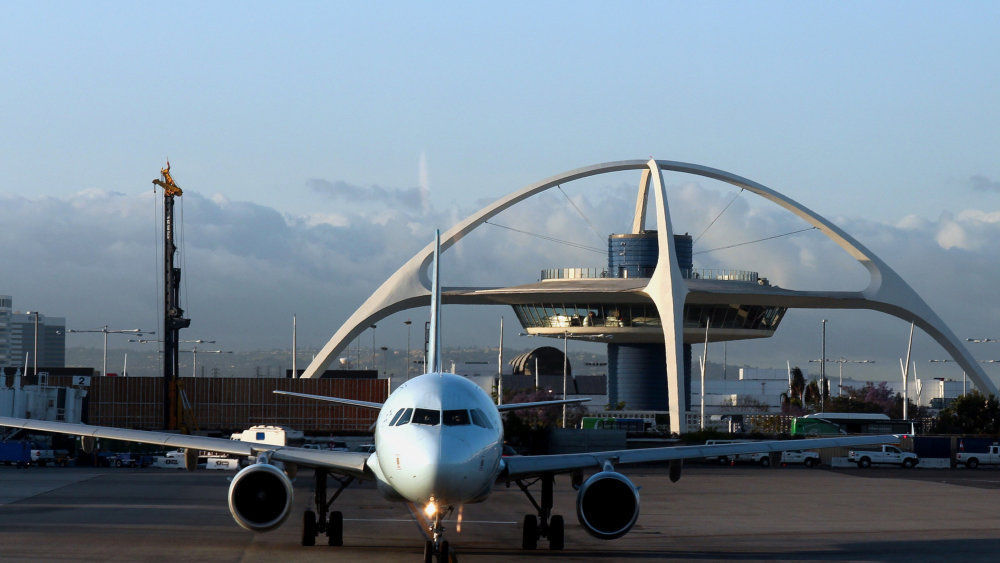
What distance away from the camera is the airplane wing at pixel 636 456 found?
23.0 metres

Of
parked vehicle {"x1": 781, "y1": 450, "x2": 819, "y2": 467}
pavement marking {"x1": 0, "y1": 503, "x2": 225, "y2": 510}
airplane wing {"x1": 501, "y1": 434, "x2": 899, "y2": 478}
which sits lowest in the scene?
parked vehicle {"x1": 781, "y1": 450, "x2": 819, "y2": 467}

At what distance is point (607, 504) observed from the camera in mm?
22562

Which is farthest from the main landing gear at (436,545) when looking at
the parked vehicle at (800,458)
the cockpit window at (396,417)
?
the parked vehicle at (800,458)

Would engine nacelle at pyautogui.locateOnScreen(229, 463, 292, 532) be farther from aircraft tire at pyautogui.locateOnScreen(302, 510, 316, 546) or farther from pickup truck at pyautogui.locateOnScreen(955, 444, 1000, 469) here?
pickup truck at pyautogui.locateOnScreen(955, 444, 1000, 469)

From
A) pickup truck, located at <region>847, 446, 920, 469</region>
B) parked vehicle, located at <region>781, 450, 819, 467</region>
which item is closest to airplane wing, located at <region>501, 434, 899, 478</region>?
pickup truck, located at <region>847, 446, 920, 469</region>

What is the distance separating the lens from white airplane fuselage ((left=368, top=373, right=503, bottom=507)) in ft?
62.7

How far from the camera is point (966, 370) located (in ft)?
352

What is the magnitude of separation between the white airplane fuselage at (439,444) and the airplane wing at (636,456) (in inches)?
80.4

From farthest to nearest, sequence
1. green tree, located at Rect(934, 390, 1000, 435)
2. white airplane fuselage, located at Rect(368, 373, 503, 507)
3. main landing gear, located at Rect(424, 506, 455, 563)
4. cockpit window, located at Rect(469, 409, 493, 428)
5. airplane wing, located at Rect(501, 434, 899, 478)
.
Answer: green tree, located at Rect(934, 390, 1000, 435) → airplane wing, located at Rect(501, 434, 899, 478) → cockpit window, located at Rect(469, 409, 493, 428) → main landing gear, located at Rect(424, 506, 455, 563) → white airplane fuselage, located at Rect(368, 373, 503, 507)

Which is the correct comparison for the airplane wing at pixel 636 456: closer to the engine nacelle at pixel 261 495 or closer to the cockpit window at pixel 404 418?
the cockpit window at pixel 404 418

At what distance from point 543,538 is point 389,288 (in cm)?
7958

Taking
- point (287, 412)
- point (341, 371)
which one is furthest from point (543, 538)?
point (341, 371)

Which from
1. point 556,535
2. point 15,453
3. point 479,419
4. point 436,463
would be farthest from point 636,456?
point 15,453

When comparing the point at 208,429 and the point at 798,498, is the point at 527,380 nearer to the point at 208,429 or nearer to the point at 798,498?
the point at 208,429
